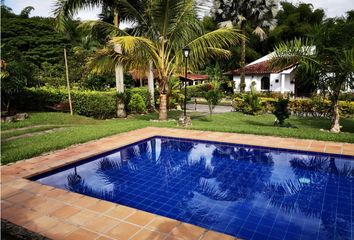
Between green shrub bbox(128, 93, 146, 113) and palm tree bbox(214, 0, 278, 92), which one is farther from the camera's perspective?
palm tree bbox(214, 0, 278, 92)

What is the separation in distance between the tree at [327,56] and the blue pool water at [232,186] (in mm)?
3869

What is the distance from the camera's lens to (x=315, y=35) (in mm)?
11258

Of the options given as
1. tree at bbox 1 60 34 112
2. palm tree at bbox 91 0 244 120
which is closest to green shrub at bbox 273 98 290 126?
palm tree at bbox 91 0 244 120

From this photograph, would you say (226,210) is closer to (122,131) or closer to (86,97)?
(122,131)

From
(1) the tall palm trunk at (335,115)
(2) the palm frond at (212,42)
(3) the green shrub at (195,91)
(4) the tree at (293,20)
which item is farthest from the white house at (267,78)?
(1) the tall palm trunk at (335,115)

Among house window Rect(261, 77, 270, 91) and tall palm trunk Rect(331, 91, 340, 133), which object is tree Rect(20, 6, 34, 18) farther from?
tall palm trunk Rect(331, 91, 340, 133)

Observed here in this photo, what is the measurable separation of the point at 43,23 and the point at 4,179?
4255cm

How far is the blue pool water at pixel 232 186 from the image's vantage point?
5.18 m

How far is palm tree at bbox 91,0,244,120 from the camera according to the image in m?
13.2

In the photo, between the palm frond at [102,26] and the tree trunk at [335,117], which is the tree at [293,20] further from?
the palm frond at [102,26]

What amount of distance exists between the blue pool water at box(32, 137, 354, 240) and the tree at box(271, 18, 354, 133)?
3869 mm

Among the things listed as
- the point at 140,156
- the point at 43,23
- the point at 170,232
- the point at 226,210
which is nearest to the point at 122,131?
the point at 140,156

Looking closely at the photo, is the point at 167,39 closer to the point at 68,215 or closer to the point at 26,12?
the point at 68,215

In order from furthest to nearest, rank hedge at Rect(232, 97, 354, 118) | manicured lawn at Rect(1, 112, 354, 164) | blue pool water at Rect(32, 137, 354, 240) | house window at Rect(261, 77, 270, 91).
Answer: house window at Rect(261, 77, 270, 91) < hedge at Rect(232, 97, 354, 118) < manicured lawn at Rect(1, 112, 354, 164) < blue pool water at Rect(32, 137, 354, 240)
